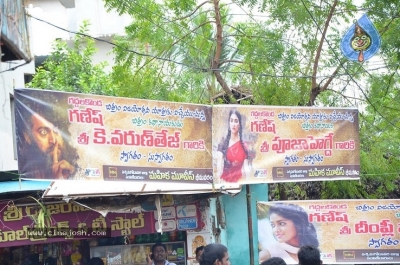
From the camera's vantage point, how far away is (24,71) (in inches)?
558

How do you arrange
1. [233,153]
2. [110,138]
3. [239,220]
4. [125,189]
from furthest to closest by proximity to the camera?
[239,220] < [233,153] < [125,189] < [110,138]

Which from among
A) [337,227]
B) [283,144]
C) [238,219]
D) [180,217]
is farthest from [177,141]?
[238,219]

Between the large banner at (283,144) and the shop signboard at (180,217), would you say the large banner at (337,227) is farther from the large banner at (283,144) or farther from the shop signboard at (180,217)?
the shop signboard at (180,217)

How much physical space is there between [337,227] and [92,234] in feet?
11.7

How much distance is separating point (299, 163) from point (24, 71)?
6339mm

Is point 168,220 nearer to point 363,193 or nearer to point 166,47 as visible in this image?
point 166,47

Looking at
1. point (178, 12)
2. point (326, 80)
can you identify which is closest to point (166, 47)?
point (178, 12)

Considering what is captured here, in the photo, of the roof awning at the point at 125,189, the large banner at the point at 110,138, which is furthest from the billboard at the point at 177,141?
the roof awning at the point at 125,189

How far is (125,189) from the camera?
31.0 ft

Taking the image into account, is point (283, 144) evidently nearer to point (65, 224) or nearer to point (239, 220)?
point (65, 224)

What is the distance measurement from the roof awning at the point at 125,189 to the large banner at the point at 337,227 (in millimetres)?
1469

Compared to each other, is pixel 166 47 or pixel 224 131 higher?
pixel 166 47

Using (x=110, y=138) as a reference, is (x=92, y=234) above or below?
below

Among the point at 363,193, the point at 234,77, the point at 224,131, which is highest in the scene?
the point at 234,77
